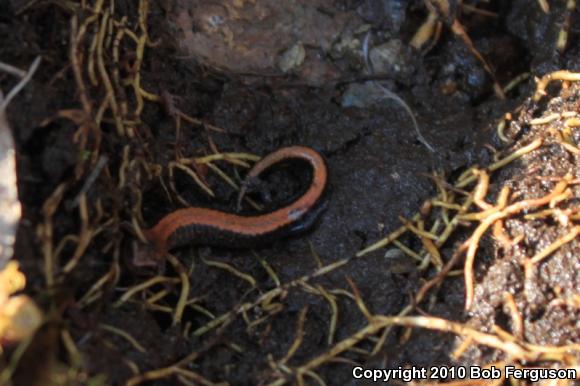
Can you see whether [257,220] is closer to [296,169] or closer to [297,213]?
[297,213]

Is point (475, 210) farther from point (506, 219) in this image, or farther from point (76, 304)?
point (76, 304)

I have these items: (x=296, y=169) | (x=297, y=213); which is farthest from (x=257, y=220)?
(x=296, y=169)

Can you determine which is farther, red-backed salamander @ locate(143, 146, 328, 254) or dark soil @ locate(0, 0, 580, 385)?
red-backed salamander @ locate(143, 146, 328, 254)

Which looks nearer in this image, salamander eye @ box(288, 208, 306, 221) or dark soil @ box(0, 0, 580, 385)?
dark soil @ box(0, 0, 580, 385)

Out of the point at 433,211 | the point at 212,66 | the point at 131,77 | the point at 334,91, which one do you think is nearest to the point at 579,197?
the point at 433,211

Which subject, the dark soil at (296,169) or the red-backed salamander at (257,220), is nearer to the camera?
the dark soil at (296,169)
